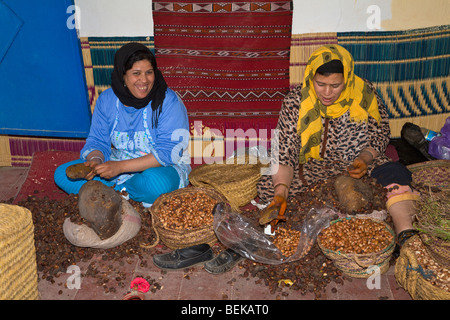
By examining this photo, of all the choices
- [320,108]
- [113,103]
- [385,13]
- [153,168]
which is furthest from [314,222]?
[385,13]

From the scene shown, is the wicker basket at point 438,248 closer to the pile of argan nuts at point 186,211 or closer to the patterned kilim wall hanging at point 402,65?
the pile of argan nuts at point 186,211

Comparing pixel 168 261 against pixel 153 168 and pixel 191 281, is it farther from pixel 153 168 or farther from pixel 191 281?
pixel 153 168

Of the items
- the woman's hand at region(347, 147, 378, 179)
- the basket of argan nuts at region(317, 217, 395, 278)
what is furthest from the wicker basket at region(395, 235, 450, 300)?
the woman's hand at region(347, 147, 378, 179)

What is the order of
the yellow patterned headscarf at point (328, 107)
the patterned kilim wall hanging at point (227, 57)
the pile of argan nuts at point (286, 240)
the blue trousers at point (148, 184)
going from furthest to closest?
the patterned kilim wall hanging at point (227, 57) → the blue trousers at point (148, 184) → the yellow patterned headscarf at point (328, 107) → the pile of argan nuts at point (286, 240)

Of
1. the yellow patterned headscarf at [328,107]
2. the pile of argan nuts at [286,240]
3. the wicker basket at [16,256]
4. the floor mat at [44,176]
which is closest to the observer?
the wicker basket at [16,256]

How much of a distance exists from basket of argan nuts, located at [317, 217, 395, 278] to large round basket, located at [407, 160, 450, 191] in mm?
771

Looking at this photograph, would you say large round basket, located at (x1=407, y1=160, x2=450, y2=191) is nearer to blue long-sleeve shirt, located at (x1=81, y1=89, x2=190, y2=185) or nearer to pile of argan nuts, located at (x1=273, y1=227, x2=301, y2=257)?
pile of argan nuts, located at (x1=273, y1=227, x2=301, y2=257)

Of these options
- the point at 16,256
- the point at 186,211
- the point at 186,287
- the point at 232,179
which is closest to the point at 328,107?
the point at 232,179

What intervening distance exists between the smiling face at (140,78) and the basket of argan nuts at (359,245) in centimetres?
185

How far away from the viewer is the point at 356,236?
3.35 metres

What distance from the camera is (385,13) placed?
4441 millimetres

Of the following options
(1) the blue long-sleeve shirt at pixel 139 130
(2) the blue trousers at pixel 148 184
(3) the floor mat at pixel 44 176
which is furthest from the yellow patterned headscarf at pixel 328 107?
(3) the floor mat at pixel 44 176

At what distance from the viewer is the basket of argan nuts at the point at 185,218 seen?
3574 millimetres

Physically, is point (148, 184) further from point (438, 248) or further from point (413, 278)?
point (438, 248)
